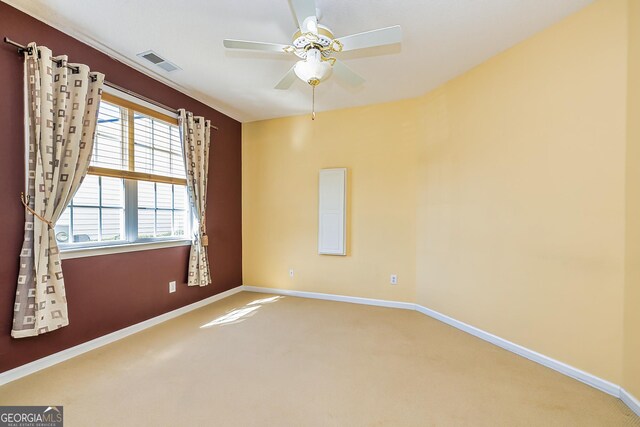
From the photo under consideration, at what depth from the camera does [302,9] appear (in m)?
1.60

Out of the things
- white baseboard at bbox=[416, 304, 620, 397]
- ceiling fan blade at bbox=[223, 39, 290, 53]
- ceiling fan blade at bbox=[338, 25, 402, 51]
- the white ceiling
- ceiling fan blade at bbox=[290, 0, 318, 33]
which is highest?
the white ceiling

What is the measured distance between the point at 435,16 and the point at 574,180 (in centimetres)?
156

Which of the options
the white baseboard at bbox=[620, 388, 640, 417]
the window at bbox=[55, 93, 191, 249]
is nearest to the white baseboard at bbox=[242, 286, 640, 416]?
the white baseboard at bbox=[620, 388, 640, 417]

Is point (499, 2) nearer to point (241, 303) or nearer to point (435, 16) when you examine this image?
point (435, 16)

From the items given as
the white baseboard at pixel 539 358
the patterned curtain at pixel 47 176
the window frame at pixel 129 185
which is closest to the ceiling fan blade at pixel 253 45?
the patterned curtain at pixel 47 176

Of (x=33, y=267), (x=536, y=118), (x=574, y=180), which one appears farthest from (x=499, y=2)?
(x=33, y=267)

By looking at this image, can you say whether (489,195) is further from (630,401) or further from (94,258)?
(94,258)

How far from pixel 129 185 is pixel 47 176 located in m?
0.72

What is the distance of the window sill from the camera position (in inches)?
90.1

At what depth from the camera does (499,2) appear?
1.93 m

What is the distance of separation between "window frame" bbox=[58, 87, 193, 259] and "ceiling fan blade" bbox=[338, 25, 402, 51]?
2.15 meters

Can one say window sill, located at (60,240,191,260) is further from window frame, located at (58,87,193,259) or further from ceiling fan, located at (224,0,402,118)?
ceiling fan, located at (224,0,402,118)

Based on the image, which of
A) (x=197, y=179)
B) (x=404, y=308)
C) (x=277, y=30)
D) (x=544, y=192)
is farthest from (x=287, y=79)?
(x=404, y=308)

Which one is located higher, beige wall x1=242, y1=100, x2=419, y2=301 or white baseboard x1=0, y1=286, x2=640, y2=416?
beige wall x1=242, y1=100, x2=419, y2=301
